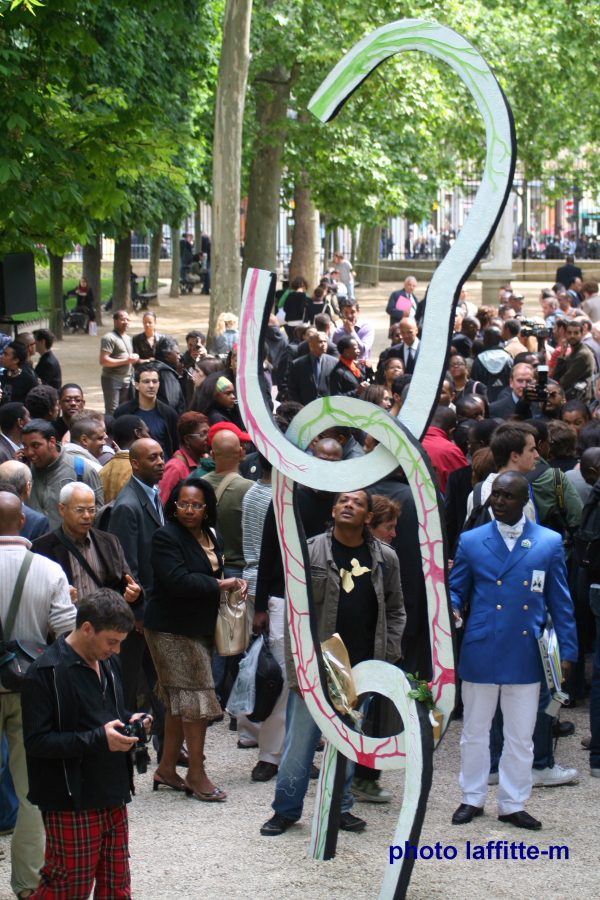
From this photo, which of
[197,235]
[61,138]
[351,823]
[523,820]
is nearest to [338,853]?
[351,823]

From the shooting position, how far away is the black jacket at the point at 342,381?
1097 cm

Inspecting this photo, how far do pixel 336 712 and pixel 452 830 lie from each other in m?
1.08

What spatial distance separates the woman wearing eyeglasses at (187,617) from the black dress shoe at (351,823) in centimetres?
82

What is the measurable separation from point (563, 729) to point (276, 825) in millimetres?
2107

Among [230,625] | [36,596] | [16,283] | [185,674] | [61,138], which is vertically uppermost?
[61,138]

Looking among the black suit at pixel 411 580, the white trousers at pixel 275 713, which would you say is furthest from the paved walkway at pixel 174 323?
the white trousers at pixel 275 713

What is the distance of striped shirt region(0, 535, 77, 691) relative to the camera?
16.3 feet

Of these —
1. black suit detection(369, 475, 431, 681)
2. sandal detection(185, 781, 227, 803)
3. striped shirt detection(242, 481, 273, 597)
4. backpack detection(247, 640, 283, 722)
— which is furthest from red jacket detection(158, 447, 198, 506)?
sandal detection(185, 781, 227, 803)

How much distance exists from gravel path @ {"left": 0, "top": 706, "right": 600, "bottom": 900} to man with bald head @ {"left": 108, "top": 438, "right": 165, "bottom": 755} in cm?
55

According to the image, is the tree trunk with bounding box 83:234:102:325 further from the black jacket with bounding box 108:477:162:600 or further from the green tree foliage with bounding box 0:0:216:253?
the black jacket with bounding box 108:477:162:600

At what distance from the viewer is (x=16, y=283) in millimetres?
13773

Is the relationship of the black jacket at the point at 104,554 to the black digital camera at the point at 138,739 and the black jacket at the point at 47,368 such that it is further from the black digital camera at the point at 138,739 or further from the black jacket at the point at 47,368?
the black jacket at the point at 47,368

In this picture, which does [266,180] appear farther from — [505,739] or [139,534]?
[505,739]

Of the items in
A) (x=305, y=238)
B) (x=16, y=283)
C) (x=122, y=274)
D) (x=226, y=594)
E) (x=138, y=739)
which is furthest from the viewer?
(x=122, y=274)
